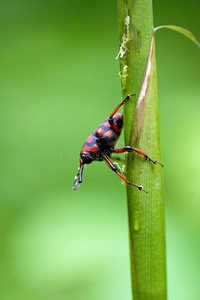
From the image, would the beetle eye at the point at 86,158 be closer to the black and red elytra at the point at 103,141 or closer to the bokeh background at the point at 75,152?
the black and red elytra at the point at 103,141

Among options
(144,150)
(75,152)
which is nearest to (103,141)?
(75,152)

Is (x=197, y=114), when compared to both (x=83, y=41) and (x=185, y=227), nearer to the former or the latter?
(x=185, y=227)

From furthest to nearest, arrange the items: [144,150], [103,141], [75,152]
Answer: [75,152]
[103,141]
[144,150]

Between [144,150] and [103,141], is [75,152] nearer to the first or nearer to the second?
[103,141]

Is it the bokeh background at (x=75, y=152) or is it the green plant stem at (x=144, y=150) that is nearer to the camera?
the green plant stem at (x=144, y=150)

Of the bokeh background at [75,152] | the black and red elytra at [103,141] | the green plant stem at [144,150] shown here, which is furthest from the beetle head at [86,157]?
the green plant stem at [144,150]

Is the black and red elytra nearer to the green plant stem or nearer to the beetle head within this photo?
the beetle head
